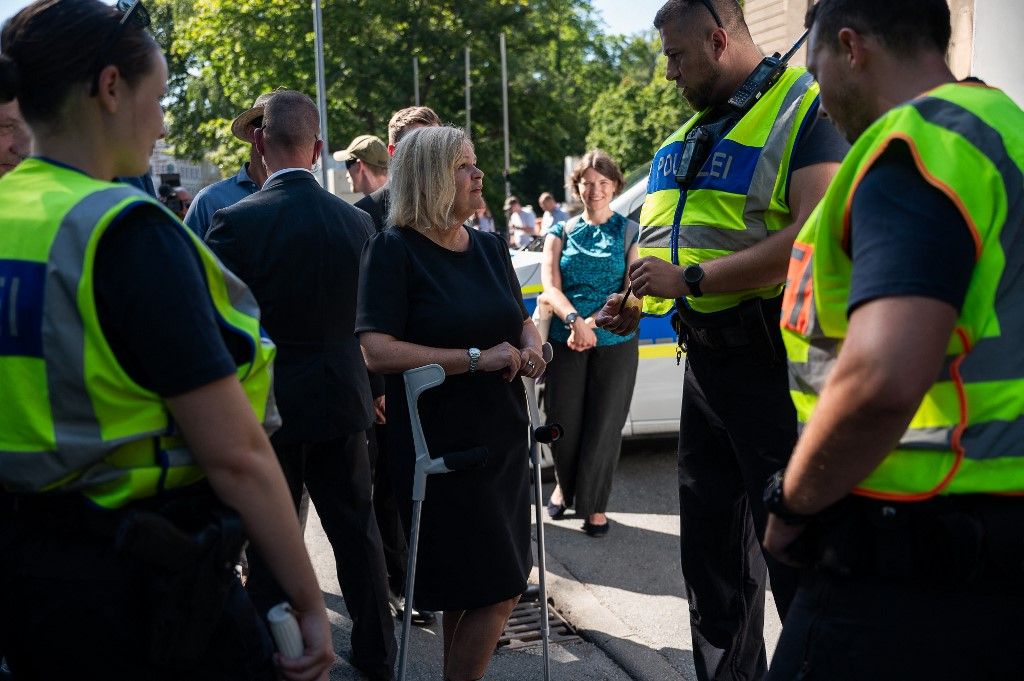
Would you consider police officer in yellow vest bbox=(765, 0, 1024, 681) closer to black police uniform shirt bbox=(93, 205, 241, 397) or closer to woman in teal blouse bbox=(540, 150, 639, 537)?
black police uniform shirt bbox=(93, 205, 241, 397)

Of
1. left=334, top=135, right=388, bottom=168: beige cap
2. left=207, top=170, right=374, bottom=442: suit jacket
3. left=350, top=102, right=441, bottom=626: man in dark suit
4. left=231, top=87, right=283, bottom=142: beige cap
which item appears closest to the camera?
left=207, top=170, right=374, bottom=442: suit jacket

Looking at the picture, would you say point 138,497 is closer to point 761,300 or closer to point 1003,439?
point 1003,439

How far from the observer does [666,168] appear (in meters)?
3.33

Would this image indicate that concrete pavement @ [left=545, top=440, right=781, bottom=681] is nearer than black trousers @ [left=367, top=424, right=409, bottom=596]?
Yes

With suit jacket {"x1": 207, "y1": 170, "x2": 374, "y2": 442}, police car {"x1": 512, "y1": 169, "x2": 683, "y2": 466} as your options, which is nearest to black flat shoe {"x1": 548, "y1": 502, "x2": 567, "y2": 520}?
police car {"x1": 512, "y1": 169, "x2": 683, "y2": 466}

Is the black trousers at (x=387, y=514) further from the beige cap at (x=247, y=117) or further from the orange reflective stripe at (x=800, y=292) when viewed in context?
the orange reflective stripe at (x=800, y=292)

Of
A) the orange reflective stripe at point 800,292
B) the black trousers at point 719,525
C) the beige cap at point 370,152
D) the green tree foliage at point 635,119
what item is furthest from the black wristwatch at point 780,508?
the green tree foliage at point 635,119

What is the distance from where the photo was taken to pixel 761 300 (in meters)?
3.07

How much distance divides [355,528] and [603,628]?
1202 millimetres

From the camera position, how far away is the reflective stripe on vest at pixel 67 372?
161 cm

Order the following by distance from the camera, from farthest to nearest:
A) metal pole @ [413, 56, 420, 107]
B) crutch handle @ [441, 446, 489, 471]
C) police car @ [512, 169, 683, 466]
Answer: metal pole @ [413, 56, 420, 107] < police car @ [512, 169, 683, 466] < crutch handle @ [441, 446, 489, 471]

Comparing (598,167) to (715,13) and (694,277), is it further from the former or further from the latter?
(694,277)

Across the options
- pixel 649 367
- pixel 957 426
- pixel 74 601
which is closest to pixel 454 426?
pixel 74 601

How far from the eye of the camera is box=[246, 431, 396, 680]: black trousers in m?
3.95
